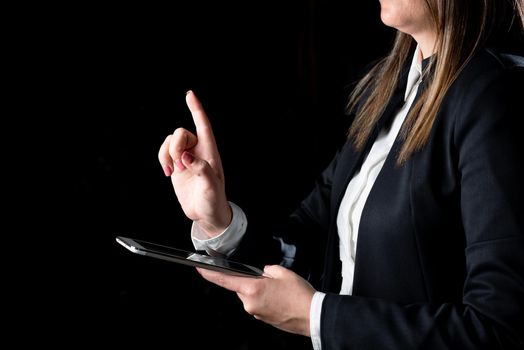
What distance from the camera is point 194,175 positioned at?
45.2 inches

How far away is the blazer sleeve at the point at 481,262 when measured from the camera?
0.85m

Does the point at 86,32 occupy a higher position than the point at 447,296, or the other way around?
the point at 86,32

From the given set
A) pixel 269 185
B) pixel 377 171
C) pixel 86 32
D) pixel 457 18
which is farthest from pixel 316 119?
pixel 457 18

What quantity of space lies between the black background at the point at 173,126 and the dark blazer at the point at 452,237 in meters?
0.96

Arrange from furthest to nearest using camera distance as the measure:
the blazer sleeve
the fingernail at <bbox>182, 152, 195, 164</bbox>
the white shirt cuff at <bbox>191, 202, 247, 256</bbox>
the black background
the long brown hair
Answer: the black background, the white shirt cuff at <bbox>191, 202, 247, 256</bbox>, the fingernail at <bbox>182, 152, 195, 164</bbox>, the long brown hair, the blazer sleeve

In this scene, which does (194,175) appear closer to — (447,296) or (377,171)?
(377,171)

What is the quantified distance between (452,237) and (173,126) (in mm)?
1115

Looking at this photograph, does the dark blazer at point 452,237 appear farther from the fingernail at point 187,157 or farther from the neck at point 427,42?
the fingernail at point 187,157

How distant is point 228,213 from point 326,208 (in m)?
0.25

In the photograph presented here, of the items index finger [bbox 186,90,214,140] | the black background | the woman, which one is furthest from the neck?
the black background

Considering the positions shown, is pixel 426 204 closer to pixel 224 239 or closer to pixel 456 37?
pixel 456 37

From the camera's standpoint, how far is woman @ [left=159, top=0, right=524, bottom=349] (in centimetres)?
86

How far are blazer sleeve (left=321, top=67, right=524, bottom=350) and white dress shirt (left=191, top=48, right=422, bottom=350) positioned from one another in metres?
0.21

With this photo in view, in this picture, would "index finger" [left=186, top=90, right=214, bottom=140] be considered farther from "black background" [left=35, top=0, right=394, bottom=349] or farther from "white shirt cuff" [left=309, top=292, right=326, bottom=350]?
"black background" [left=35, top=0, right=394, bottom=349]
